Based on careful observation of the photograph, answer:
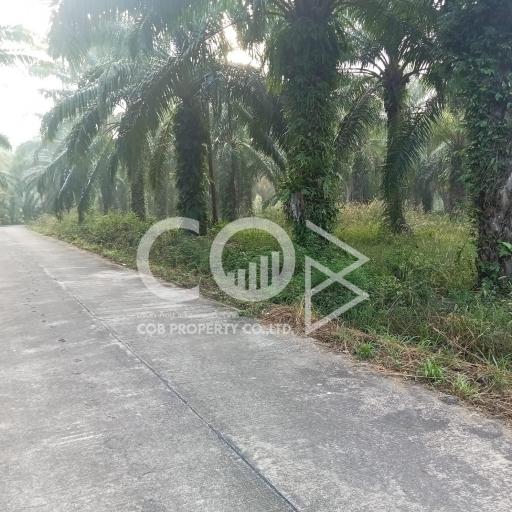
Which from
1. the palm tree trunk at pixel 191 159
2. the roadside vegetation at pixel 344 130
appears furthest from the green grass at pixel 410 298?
the palm tree trunk at pixel 191 159

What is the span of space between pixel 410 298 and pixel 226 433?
3403 mm

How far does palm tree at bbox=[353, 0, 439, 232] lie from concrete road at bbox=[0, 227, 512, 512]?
20.3ft

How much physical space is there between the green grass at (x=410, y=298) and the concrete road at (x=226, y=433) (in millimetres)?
526

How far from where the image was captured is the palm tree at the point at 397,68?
8453mm

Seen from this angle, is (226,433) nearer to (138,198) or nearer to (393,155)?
(393,155)

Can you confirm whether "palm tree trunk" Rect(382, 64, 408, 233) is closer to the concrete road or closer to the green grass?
the green grass

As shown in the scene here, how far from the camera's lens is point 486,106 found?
19.5 ft

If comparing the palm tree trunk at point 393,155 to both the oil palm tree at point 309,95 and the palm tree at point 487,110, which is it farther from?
the palm tree at point 487,110

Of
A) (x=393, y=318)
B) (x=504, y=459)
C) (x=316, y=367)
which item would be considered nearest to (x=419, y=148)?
(x=393, y=318)

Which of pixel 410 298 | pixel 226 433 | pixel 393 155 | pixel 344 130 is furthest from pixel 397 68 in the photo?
pixel 226 433

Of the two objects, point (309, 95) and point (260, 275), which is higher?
point (309, 95)

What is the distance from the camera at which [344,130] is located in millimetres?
12461

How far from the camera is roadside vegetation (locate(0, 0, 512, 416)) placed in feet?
17.0

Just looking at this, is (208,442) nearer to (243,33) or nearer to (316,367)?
(316,367)
